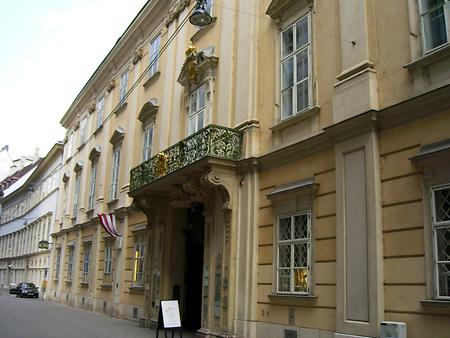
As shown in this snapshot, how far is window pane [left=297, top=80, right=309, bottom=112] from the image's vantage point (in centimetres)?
1252

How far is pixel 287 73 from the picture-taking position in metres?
13.4

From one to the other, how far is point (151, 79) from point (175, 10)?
3126 mm

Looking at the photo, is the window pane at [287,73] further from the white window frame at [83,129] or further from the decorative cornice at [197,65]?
the white window frame at [83,129]

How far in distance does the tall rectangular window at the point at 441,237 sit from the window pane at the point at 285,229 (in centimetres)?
415

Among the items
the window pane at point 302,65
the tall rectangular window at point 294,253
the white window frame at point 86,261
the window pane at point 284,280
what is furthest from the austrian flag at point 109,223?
the window pane at point 302,65

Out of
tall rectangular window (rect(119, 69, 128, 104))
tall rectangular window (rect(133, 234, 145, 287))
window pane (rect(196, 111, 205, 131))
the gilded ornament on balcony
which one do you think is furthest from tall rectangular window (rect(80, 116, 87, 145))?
the gilded ornament on balcony

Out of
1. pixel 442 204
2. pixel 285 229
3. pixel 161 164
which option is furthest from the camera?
pixel 161 164

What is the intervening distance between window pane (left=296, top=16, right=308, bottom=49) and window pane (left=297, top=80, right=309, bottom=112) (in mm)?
1008

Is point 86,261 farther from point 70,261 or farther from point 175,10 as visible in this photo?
point 175,10

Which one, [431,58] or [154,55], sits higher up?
[154,55]

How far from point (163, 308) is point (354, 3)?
8015mm

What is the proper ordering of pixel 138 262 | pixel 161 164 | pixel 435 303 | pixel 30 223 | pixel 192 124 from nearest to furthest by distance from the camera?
pixel 435 303 < pixel 161 164 < pixel 192 124 < pixel 138 262 < pixel 30 223

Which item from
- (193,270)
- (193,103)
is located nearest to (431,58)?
(193,103)

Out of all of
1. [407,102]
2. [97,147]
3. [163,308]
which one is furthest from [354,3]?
[97,147]
